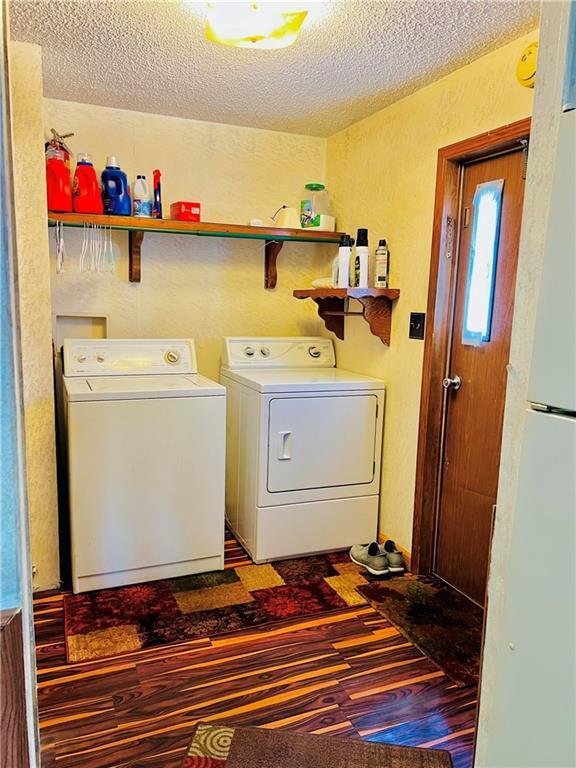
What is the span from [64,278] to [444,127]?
6.54 ft

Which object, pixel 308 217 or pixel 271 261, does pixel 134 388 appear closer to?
pixel 271 261

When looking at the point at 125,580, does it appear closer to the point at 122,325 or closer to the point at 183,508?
the point at 183,508

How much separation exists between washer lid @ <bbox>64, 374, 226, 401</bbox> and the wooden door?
1.09 m

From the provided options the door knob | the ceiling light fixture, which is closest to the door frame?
the door knob

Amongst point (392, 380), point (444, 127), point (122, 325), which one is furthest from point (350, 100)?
point (122, 325)

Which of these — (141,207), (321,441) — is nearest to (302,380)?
(321,441)

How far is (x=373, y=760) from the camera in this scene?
1.58m

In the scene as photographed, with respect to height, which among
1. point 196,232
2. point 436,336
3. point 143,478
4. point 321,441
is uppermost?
point 196,232

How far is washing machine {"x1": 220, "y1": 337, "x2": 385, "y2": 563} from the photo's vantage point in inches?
107

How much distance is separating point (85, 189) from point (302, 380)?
4.59ft

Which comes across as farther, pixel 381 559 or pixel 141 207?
pixel 141 207

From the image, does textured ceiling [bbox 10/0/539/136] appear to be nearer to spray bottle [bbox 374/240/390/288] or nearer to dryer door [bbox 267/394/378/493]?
spray bottle [bbox 374/240/390/288]

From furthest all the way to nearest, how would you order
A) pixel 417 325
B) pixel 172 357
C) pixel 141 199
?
pixel 172 357 < pixel 141 199 < pixel 417 325

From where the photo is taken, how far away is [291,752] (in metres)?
1.62
